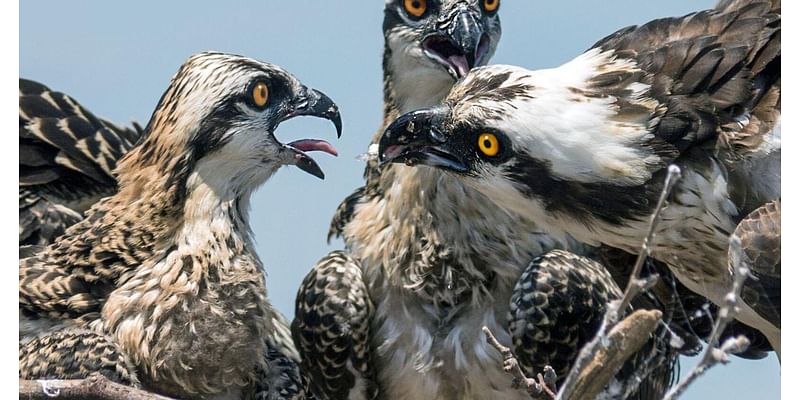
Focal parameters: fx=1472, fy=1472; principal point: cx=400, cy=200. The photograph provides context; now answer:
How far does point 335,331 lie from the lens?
198 inches

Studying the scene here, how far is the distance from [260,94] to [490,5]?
2.80ft

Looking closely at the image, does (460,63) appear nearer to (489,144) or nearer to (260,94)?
(260,94)

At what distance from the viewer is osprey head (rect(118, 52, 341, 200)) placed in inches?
197

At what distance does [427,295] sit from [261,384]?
64cm

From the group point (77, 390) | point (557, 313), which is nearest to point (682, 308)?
point (557, 313)

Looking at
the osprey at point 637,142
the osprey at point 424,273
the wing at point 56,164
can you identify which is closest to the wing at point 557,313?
the osprey at point 424,273

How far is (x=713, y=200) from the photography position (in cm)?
412

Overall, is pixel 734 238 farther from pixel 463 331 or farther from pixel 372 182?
pixel 372 182

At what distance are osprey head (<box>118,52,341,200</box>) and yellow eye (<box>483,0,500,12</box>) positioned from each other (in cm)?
63

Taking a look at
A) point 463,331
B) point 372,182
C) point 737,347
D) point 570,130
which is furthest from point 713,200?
point 372,182

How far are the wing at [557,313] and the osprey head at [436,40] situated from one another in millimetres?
744

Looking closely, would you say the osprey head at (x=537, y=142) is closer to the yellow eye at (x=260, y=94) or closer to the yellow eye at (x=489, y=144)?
the yellow eye at (x=489, y=144)

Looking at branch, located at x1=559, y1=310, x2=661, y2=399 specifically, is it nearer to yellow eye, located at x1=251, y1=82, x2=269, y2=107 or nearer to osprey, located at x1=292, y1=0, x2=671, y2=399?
osprey, located at x1=292, y1=0, x2=671, y2=399

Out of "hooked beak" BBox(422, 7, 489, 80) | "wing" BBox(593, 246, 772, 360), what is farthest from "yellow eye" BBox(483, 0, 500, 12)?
"wing" BBox(593, 246, 772, 360)
